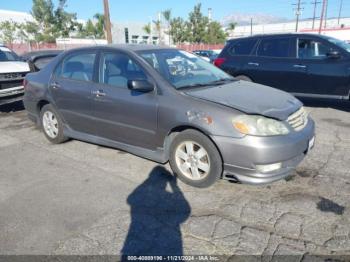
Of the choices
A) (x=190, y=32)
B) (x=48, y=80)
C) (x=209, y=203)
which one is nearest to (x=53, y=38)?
(x=190, y=32)

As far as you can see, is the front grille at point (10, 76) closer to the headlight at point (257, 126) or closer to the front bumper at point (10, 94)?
the front bumper at point (10, 94)

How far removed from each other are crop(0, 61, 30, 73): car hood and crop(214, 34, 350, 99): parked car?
18.0ft

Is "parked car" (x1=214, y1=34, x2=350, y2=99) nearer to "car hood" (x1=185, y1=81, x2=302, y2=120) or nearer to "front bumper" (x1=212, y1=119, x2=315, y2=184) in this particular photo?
"car hood" (x1=185, y1=81, x2=302, y2=120)

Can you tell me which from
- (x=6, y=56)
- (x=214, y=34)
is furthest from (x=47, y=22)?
(x=6, y=56)

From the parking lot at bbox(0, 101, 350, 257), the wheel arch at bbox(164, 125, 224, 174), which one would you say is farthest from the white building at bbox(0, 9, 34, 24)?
the wheel arch at bbox(164, 125, 224, 174)

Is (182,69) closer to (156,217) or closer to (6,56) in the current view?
(156,217)

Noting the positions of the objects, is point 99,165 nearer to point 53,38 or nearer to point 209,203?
point 209,203

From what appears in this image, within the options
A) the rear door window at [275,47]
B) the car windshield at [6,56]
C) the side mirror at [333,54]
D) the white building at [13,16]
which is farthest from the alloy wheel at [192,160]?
the white building at [13,16]

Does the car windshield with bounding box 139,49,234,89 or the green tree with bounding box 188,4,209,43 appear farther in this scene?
the green tree with bounding box 188,4,209,43

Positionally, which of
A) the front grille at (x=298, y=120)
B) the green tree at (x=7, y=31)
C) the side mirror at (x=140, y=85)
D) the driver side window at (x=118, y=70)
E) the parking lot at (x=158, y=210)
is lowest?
the parking lot at (x=158, y=210)

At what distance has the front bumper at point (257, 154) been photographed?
322cm

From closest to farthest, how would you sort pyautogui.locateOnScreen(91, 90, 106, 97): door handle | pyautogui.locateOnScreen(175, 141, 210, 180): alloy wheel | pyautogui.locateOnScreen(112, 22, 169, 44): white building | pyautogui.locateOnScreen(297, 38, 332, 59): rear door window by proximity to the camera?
1. pyautogui.locateOnScreen(175, 141, 210, 180): alloy wheel
2. pyautogui.locateOnScreen(91, 90, 106, 97): door handle
3. pyautogui.locateOnScreen(297, 38, 332, 59): rear door window
4. pyautogui.locateOnScreen(112, 22, 169, 44): white building

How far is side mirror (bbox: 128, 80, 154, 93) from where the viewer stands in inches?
149

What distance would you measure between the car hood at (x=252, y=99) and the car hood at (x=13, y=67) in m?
6.28
